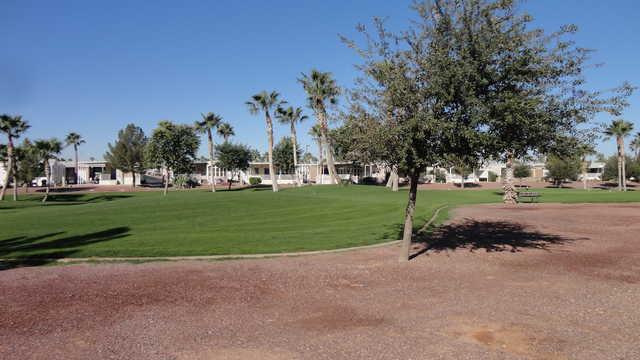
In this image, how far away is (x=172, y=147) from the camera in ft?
176

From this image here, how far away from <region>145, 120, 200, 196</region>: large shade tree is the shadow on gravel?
135 feet

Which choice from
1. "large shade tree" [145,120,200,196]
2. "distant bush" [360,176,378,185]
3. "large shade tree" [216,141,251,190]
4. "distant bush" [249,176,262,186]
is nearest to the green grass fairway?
"large shade tree" [145,120,200,196]

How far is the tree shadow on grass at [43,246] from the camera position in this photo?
12117mm

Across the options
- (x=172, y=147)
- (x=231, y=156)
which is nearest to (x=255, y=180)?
(x=231, y=156)

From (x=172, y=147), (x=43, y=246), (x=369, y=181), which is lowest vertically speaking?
(x=43, y=246)

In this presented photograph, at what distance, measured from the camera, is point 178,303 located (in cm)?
813

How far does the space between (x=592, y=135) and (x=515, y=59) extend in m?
2.54

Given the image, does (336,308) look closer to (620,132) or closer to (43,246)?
(43,246)

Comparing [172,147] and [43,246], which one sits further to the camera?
[172,147]

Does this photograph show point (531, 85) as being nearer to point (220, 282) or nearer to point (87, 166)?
point (220, 282)

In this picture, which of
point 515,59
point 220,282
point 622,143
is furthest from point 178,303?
point 622,143

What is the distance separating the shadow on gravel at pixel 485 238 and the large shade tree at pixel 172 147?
135 feet

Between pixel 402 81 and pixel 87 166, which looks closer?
pixel 402 81

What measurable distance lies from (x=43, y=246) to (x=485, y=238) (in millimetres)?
14580
